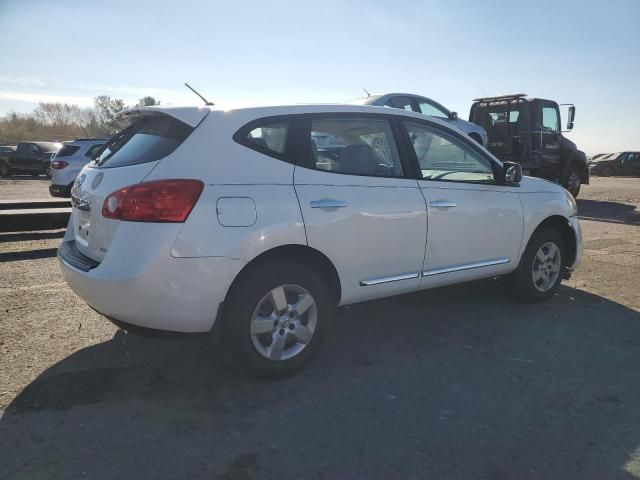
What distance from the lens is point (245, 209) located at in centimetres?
291

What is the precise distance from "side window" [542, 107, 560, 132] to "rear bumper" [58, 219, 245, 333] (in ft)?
39.5

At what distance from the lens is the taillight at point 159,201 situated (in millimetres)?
2746

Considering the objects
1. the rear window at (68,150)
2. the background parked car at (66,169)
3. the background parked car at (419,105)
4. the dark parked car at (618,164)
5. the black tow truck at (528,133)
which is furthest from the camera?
the dark parked car at (618,164)

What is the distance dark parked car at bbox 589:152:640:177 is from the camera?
3120cm

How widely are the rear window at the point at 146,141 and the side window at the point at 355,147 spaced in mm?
881

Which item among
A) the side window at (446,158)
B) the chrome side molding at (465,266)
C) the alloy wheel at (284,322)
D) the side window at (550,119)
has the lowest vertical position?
the alloy wheel at (284,322)

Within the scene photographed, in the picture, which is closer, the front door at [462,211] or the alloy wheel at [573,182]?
the front door at [462,211]

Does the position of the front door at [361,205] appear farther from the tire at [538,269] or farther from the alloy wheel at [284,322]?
the tire at [538,269]

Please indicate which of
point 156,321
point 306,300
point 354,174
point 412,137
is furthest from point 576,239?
point 156,321

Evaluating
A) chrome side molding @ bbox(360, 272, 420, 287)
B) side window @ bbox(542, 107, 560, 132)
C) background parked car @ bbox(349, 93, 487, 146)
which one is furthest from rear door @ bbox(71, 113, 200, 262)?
side window @ bbox(542, 107, 560, 132)

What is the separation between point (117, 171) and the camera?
303cm

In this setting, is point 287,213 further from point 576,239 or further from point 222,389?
point 576,239

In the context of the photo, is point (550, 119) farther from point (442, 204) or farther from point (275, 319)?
point (275, 319)

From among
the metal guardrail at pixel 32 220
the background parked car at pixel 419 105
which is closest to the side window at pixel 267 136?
the metal guardrail at pixel 32 220
